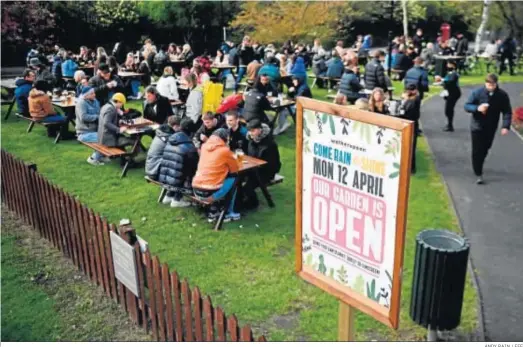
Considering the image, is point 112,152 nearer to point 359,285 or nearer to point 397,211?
point 359,285

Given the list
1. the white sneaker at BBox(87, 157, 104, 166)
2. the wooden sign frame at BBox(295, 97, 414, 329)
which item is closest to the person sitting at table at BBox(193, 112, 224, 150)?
the white sneaker at BBox(87, 157, 104, 166)

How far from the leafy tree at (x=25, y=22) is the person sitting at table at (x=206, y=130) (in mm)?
14176

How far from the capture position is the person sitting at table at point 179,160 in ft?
26.1

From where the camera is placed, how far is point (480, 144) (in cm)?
932

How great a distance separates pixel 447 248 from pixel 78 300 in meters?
3.91

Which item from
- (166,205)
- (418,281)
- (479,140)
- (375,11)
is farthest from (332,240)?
(375,11)

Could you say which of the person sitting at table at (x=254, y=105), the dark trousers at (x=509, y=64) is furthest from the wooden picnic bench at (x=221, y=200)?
the dark trousers at (x=509, y=64)

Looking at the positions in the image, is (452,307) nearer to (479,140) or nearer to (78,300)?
(78,300)

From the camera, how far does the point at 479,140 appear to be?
9.29 meters

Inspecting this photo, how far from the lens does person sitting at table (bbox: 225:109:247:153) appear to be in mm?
8859

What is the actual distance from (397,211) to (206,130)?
20.6 feet

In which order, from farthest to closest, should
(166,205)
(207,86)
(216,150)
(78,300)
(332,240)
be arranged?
(207,86)
(166,205)
(216,150)
(78,300)
(332,240)

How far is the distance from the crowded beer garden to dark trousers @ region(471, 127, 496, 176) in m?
0.02

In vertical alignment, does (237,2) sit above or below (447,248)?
above
